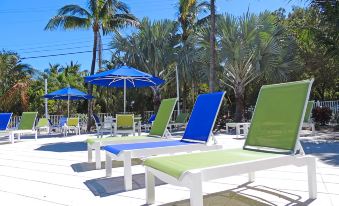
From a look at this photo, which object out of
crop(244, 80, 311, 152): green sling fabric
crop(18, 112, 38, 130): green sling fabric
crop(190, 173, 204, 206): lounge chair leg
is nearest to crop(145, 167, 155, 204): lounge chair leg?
crop(190, 173, 204, 206): lounge chair leg

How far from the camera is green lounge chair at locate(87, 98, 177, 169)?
5.78 metres

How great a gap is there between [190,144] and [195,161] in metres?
1.83

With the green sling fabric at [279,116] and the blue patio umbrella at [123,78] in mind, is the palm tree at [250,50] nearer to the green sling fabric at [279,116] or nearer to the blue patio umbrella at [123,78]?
the blue patio umbrella at [123,78]

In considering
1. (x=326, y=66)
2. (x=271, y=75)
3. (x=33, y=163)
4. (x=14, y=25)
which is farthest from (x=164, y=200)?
(x=14, y=25)

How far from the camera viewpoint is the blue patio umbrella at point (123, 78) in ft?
34.6

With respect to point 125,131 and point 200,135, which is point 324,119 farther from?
point 200,135

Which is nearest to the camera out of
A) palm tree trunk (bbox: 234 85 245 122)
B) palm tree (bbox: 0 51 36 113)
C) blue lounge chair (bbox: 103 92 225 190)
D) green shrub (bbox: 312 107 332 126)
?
blue lounge chair (bbox: 103 92 225 190)

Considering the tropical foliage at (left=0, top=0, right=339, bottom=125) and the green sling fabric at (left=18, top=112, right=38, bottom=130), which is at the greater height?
the tropical foliage at (left=0, top=0, right=339, bottom=125)

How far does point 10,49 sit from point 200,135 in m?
26.0

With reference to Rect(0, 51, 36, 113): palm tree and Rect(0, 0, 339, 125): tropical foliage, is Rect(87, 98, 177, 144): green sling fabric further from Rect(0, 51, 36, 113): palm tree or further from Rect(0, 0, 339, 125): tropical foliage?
Rect(0, 51, 36, 113): palm tree

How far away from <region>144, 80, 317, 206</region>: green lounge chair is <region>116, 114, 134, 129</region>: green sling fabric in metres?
6.71

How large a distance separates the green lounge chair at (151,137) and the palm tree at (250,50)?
9478 mm

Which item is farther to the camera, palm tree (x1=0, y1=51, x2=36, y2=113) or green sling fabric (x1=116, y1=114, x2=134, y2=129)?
palm tree (x1=0, y1=51, x2=36, y2=113)

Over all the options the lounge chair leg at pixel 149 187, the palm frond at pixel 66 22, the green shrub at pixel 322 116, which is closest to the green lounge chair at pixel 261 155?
the lounge chair leg at pixel 149 187
